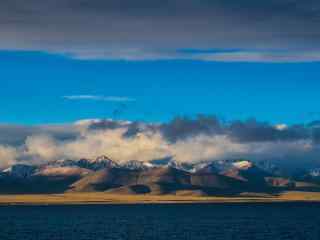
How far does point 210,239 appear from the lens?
190 meters

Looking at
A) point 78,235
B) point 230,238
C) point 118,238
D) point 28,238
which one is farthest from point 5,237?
point 230,238

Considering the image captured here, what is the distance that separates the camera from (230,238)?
631 ft

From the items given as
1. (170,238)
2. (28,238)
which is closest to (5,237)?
(28,238)

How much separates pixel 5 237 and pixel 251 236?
7335 cm

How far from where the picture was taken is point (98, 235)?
19825cm

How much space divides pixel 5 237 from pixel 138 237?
39.3 meters

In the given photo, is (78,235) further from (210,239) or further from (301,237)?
(301,237)

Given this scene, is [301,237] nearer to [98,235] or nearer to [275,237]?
[275,237]

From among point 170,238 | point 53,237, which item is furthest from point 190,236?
point 53,237

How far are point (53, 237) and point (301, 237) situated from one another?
7394 cm

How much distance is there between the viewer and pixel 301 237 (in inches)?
7731

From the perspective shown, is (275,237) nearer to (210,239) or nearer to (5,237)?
(210,239)

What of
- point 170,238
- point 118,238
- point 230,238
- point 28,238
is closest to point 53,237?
point 28,238

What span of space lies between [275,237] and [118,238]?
46956 mm
